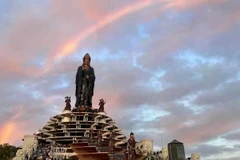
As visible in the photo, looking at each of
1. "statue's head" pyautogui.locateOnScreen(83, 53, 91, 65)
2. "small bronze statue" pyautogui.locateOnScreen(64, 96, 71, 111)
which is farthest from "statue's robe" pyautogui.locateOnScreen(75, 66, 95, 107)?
"small bronze statue" pyautogui.locateOnScreen(64, 96, 71, 111)

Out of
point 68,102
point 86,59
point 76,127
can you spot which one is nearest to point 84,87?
point 86,59

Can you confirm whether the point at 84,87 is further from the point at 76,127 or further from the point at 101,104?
the point at 76,127

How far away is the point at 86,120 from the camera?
38.5m

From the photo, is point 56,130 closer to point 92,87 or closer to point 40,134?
point 40,134

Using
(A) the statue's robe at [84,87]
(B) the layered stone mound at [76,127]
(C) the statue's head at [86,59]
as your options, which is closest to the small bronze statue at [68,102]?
(B) the layered stone mound at [76,127]

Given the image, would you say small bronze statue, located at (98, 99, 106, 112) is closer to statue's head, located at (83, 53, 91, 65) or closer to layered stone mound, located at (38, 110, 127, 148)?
layered stone mound, located at (38, 110, 127, 148)

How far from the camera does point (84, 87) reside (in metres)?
46.2

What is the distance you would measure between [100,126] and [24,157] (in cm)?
1153

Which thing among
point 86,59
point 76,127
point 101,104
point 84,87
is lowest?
point 76,127

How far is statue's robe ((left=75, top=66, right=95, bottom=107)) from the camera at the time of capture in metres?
45.2

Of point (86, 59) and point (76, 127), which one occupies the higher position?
point (86, 59)

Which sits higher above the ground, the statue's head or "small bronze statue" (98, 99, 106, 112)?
the statue's head

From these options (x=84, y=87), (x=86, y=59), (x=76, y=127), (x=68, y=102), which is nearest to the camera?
(x=76, y=127)

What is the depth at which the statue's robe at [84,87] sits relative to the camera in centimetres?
4516
